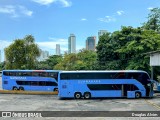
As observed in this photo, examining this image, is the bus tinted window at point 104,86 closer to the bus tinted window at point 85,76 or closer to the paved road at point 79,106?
the bus tinted window at point 85,76

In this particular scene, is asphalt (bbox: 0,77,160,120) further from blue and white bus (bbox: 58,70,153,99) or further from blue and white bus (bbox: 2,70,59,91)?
blue and white bus (bbox: 2,70,59,91)

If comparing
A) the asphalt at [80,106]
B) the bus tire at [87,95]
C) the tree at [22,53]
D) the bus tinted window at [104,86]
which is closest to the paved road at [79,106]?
the asphalt at [80,106]

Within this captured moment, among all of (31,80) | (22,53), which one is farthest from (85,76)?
(22,53)

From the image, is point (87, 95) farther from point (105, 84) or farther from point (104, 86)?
point (105, 84)

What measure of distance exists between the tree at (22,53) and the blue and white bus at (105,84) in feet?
95.6

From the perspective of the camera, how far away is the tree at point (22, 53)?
58156 mm

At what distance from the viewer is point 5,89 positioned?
37.6 meters

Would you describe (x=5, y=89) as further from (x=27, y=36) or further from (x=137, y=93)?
(x=27, y=36)

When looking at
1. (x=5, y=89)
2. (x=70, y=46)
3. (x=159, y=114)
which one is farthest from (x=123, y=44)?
Result: (x=70, y=46)

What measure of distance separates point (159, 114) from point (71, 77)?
12112 millimetres

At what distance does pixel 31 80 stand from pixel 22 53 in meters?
23.1

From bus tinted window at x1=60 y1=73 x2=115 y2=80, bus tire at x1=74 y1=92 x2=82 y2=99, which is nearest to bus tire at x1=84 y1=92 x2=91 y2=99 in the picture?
bus tire at x1=74 y1=92 x2=82 y2=99

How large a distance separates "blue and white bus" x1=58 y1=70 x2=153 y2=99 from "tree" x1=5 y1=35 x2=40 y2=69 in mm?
29149

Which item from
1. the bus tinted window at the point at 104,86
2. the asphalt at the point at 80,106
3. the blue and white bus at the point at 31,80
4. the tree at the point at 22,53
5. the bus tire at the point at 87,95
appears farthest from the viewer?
the tree at the point at 22,53
